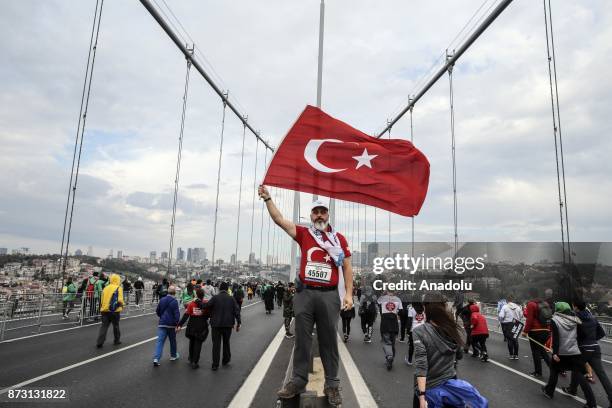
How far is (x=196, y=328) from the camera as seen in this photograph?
8492mm

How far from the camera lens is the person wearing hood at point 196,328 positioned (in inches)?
326

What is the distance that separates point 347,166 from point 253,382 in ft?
12.4

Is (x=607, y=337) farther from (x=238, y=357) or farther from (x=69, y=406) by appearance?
(x=69, y=406)

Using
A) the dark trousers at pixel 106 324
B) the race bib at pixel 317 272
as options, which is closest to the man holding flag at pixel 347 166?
the race bib at pixel 317 272

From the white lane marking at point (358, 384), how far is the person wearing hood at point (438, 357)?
2.62 meters

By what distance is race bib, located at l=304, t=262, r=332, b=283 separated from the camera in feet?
12.1

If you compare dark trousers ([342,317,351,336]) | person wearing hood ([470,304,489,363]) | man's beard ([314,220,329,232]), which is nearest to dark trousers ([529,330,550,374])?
Answer: person wearing hood ([470,304,489,363])

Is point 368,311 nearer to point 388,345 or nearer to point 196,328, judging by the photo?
point 388,345

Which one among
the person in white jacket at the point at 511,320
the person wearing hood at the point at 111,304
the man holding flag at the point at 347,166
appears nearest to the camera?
the man holding flag at the point at 347,166

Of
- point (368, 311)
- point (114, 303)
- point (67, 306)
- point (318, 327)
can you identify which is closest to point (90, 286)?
point (67, 306)

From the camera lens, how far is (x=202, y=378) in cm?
707

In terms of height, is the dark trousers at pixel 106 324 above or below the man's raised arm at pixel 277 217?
below

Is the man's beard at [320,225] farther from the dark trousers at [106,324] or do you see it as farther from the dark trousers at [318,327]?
the dark trousers at [106,324]

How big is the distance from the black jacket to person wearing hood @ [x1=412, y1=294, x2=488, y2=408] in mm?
6026
